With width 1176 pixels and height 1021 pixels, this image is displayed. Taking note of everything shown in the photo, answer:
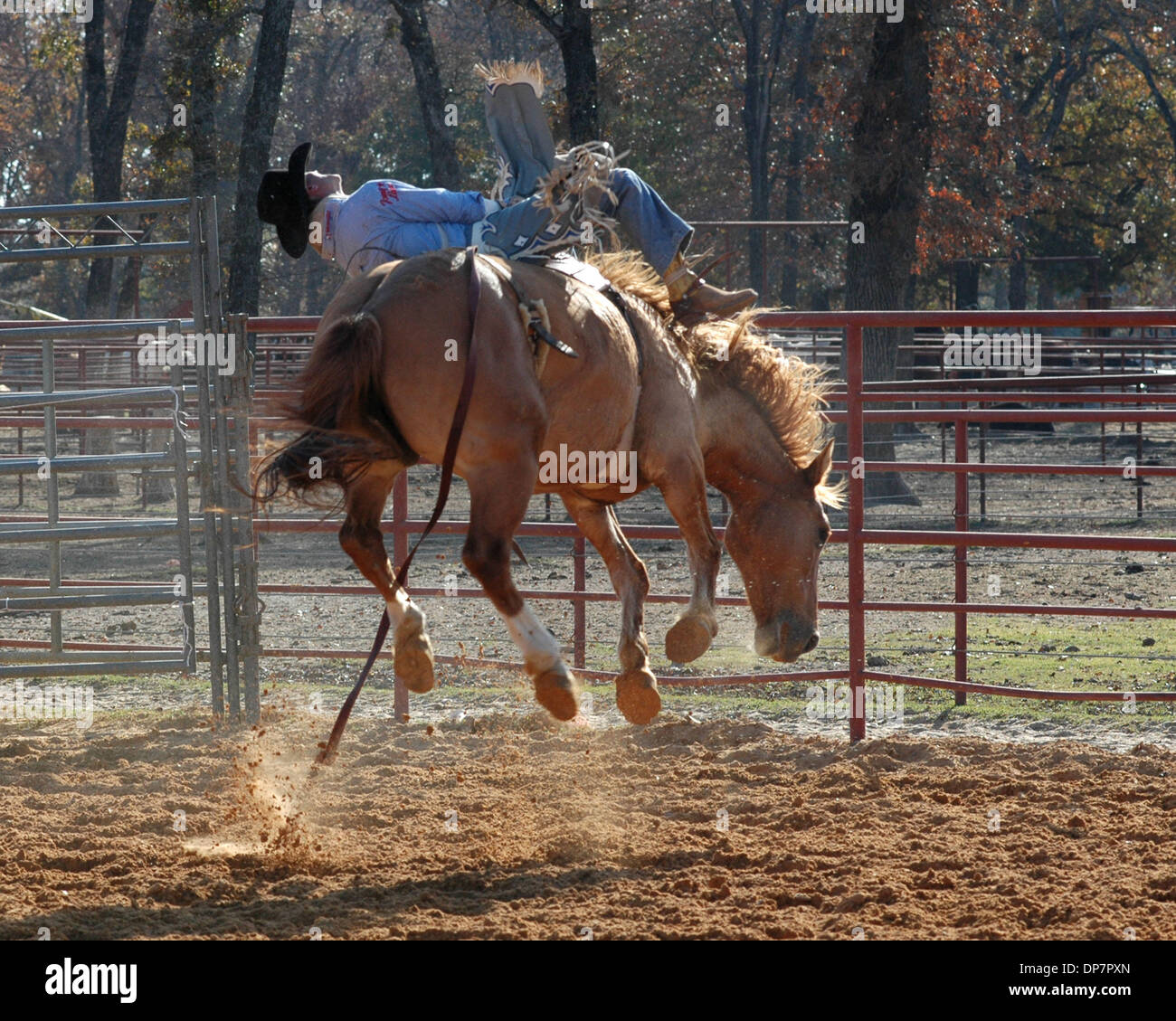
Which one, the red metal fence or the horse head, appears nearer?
the horse head

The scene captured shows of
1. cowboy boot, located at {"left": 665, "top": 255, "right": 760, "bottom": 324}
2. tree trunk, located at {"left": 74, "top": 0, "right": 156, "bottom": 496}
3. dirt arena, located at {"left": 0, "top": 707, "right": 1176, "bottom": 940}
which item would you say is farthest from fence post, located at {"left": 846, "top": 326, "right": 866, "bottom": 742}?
tree trunk, located at {"left": 74, "top": 0, "right": 156, "bottom": 496}

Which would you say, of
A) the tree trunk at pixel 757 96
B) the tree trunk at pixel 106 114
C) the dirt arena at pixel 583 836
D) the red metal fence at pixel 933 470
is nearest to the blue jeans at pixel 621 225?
the red metal fence at pixel 933 470

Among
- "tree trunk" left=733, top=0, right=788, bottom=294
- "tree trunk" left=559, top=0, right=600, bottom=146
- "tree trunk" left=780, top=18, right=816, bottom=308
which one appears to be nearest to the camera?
"tree trunk" left=559, top=0, right=600, bottom=146

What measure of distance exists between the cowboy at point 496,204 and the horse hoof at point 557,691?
135 cm

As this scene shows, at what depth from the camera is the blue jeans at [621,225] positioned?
447cm

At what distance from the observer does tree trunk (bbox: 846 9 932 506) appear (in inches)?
613

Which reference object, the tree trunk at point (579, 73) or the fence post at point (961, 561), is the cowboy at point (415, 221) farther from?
the tree trunk at point (579, 73)

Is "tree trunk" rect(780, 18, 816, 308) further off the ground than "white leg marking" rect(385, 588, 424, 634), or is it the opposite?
"tree trunk" rect(780, 18, 816, 308)

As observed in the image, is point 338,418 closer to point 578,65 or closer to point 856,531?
point 856,531

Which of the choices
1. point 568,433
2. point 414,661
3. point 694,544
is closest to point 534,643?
point 414,661

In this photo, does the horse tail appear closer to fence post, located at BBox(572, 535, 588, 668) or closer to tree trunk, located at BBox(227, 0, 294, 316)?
fence post, located at BBox(572, 535, 588, 668)

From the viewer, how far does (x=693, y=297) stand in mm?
4887

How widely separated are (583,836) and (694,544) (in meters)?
1.05

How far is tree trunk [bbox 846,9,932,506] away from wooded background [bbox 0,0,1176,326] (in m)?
0.02
